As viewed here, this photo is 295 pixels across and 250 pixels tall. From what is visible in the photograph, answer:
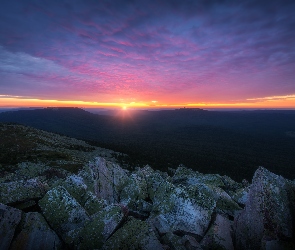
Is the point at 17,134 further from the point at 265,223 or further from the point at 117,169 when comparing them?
the point at 265,223

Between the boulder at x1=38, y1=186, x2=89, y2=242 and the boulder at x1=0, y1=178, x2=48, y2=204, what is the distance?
3.54 ft

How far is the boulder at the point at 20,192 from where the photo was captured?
8.75 m

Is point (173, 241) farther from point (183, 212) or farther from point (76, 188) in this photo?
point (76, 188)

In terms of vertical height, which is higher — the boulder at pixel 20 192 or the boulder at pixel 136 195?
the boulder at pixel 20 192

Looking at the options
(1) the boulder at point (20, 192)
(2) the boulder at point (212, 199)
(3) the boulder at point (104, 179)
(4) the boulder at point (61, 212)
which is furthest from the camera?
(3) the boulder at point (104, 179)

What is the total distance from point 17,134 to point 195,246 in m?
77.6

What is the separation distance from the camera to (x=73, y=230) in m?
7.45

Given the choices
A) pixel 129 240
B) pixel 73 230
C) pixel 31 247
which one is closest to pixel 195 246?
pixel 129 240

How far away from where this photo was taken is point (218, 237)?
7.93 m

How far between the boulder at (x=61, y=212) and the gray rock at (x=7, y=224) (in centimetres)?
113

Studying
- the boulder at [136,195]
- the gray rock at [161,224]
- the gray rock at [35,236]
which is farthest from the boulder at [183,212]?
the gray rock at [35,236]

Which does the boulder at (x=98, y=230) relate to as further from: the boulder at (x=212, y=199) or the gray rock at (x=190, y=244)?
the boulder at (x=212, y=199)

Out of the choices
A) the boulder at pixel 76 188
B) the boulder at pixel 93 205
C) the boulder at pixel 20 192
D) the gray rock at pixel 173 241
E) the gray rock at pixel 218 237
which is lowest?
the gray rock at pixel 218 237

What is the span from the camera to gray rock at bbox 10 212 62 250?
6.86 m
